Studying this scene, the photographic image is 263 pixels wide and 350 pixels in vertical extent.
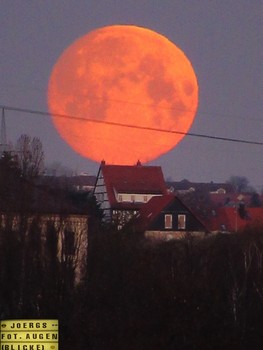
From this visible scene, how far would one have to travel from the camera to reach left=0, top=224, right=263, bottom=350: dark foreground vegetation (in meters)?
40.4

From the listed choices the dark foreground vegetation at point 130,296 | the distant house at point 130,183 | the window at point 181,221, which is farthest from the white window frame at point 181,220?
the dark foreground vegetation at point 130,296

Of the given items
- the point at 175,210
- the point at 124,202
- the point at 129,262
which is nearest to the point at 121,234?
the point at 129,262

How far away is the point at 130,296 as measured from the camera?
4206 cm

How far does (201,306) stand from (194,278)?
1.47 meters

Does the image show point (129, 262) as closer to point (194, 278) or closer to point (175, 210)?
point (194, 278)

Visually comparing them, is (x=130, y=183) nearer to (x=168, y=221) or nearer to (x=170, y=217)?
(x=170, y=217)

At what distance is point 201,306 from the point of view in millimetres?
41312

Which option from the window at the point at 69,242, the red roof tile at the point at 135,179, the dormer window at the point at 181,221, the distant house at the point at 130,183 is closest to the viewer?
the window at the point at 69,242

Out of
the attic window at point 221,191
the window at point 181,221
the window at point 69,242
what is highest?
the attic window at point 221,191

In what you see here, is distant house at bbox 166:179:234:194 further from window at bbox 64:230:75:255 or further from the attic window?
window at bbox 64:230:75:255

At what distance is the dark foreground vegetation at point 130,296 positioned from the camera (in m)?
40.4

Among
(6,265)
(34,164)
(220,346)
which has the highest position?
(34,164)

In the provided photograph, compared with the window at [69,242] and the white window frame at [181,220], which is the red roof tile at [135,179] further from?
the window at [69,242]

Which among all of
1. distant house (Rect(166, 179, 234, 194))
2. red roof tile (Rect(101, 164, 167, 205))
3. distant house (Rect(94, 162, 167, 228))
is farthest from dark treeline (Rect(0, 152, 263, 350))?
distant house (Rect(166, 179, 234, 194))
